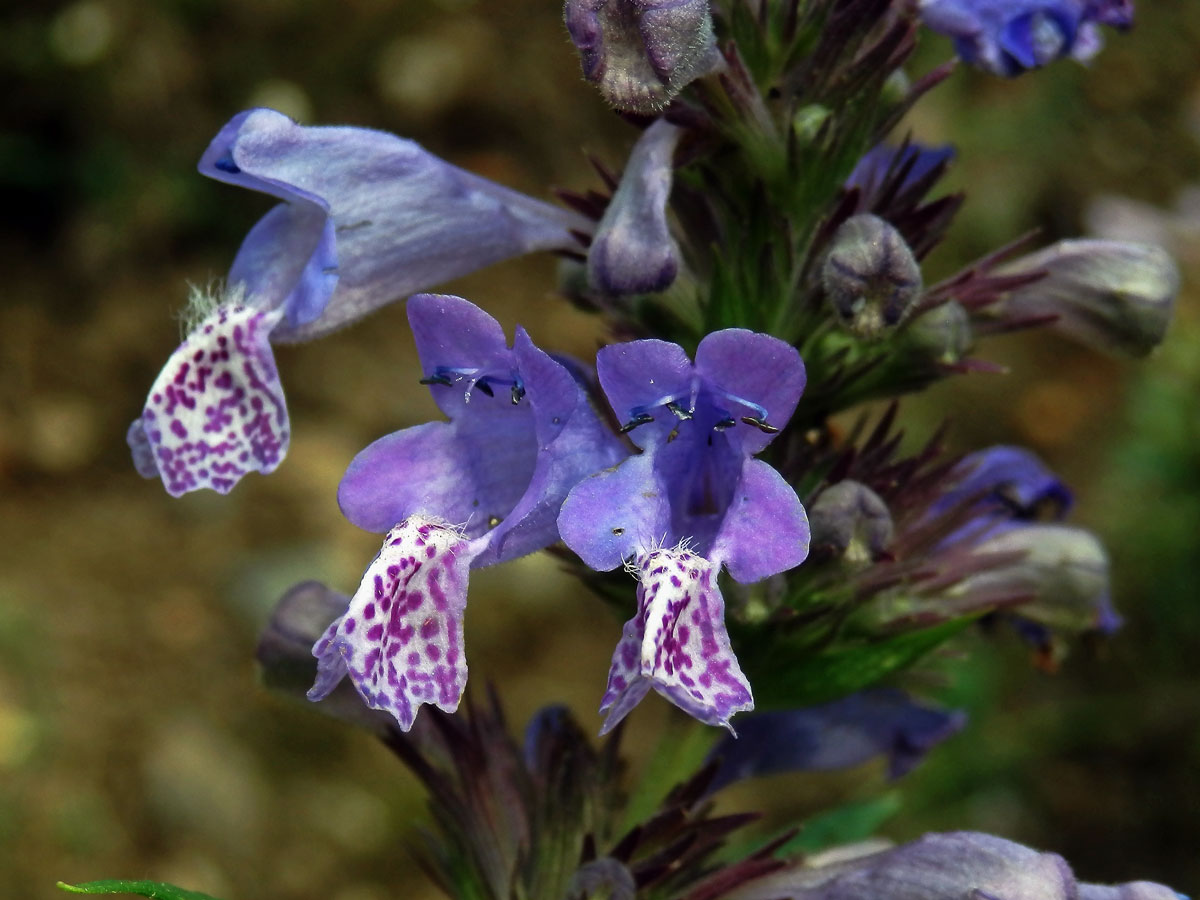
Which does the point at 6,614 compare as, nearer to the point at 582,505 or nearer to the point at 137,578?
the point at 137,578

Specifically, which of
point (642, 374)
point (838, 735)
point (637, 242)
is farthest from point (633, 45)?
point (838, 735)

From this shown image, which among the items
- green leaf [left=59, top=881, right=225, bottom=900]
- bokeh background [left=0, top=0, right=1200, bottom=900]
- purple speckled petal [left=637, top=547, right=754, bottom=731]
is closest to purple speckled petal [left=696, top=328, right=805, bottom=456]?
purple speckled petal [left=637, top=547, right=754, bottom=731]

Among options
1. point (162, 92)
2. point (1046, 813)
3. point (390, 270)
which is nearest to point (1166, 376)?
point (1046, 813)

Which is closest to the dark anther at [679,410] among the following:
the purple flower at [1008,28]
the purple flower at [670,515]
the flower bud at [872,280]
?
the purple flower at [670,515]

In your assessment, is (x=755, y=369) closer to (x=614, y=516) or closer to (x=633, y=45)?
(x=614, y=516)

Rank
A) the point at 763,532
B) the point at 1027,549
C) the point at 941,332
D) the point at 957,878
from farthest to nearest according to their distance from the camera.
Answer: the point at 1027,549 → the point at 941,332 → the point at 957,878 → the point at 763,532

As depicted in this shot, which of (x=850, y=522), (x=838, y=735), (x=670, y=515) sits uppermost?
(x=670, y=515)
